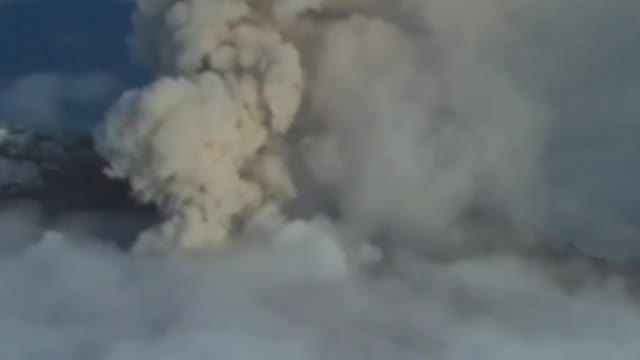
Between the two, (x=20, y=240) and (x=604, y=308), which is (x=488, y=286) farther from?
(x=20, y=240)

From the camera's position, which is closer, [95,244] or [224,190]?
[224,190]

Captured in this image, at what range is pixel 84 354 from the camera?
7569cm

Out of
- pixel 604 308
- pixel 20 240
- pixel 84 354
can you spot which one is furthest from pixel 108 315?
pixel 604 308

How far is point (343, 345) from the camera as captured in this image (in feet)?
236

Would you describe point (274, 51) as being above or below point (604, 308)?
below

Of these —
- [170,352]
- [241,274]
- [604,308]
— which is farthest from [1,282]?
[604,308]

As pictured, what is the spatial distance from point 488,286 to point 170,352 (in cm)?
1359

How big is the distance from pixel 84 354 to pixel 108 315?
479cm

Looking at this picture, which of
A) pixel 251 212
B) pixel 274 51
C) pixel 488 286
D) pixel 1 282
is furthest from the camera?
pixel 1 282

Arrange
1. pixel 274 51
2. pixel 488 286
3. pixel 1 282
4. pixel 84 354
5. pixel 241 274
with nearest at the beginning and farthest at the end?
pixel 274 51
pixel 241 274
pixel 488 286
pixel 84 354
pixel 1 282

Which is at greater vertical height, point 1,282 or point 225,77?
point 1,282

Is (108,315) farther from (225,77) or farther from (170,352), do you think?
(225,77)

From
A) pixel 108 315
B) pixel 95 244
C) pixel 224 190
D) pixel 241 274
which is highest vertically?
pixel 95 244

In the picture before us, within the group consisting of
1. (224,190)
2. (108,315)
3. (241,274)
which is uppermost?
(108,315)
